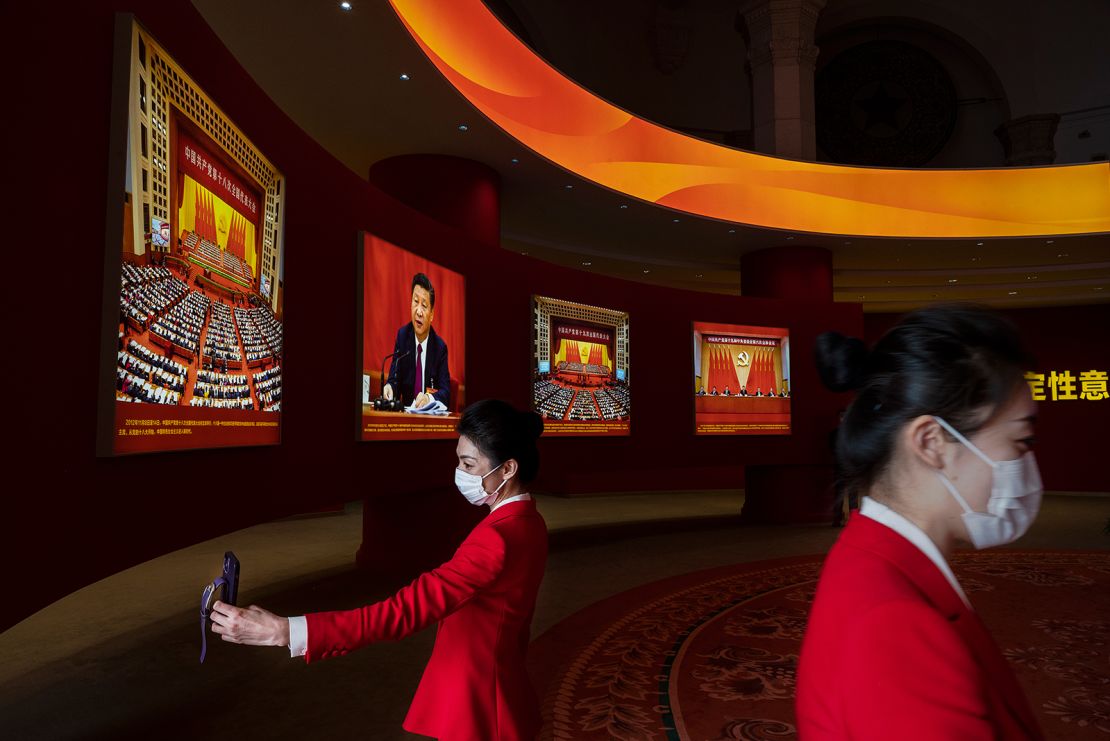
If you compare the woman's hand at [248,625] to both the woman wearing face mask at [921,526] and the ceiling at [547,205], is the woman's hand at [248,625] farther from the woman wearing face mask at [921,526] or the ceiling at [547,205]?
the ceiling at [547,205]

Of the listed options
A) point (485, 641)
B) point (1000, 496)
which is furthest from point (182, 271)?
point (1000, 496)

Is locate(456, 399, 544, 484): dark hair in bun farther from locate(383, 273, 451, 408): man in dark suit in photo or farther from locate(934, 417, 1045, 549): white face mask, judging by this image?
locate(383, 273, 451, 408): man in dark suit in photo

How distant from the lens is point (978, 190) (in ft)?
32.1

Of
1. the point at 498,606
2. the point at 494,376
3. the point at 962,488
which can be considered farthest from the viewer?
the point at 494,376

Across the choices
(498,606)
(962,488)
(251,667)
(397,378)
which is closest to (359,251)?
(397,378)

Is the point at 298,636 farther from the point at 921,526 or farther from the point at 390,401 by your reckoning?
the point at 390,401

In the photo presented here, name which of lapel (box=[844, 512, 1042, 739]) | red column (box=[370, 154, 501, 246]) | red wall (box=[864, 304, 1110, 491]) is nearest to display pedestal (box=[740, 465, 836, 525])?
red column (box=[370, 154, 501, 246])

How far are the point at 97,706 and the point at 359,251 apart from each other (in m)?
2.65

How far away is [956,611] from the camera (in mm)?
734

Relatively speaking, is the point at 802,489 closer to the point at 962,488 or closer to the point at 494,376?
the point at 494,376

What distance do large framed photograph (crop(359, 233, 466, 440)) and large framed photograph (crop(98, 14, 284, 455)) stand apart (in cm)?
109

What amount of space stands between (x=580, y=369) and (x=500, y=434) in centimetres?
529

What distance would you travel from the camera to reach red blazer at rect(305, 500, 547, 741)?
1.42m

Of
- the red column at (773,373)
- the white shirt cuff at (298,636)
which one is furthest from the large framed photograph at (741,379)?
the white shirt cuff at (298,636)
